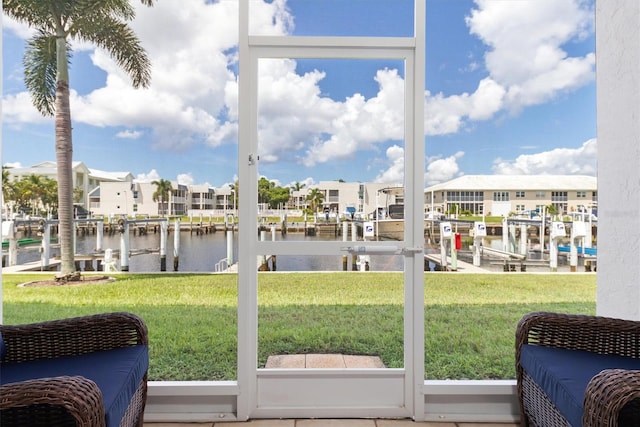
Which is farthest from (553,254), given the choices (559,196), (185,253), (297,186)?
(185,253)

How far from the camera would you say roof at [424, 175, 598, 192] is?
100 inches

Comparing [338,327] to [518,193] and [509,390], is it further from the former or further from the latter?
[518,193]

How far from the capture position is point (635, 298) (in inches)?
84.0

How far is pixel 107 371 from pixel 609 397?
5.68 ft

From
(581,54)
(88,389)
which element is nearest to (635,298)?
(581,54)

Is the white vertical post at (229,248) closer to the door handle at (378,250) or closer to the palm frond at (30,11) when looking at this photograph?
the door handle at (378,250)

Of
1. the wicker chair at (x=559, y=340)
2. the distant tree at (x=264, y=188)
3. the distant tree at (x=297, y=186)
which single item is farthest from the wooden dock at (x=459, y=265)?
the distant tree at (x=264, y=188)

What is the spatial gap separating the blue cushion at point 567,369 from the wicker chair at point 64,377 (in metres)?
1.58

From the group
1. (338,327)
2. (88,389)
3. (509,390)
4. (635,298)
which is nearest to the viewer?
(88,389)

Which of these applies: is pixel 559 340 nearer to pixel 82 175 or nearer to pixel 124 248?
pixel 124 248

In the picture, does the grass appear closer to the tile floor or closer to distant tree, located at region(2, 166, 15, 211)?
the tile floor

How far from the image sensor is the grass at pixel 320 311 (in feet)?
7.95

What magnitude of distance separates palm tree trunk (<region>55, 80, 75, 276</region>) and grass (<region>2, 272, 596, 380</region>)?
26cm

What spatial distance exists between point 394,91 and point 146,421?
224 centimetres
